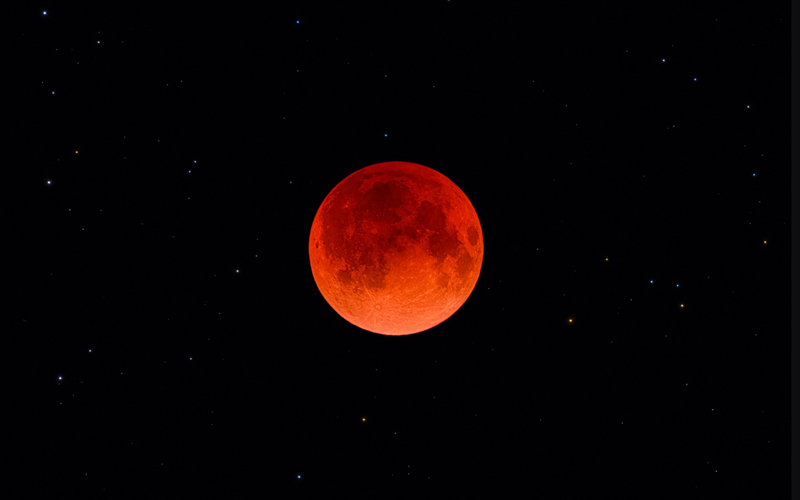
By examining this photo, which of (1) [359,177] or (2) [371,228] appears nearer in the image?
(2) [371,228]

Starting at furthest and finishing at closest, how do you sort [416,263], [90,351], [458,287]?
[90,351]
[458,287]
[416,263]

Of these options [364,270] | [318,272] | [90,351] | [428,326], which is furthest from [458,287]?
[90,351]

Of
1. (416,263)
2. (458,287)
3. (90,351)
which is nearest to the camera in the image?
(416,263)

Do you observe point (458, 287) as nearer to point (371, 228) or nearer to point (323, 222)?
point (371, 228)

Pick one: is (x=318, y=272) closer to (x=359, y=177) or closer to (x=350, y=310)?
(x=350, y=310)

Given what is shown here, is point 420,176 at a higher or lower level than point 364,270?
higher

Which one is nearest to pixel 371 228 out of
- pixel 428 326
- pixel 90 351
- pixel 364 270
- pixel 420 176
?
pixel 364 270

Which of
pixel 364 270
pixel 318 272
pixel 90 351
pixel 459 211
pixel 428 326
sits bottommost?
pixel 90 351

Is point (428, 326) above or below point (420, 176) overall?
below

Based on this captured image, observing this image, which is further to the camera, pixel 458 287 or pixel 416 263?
pixel 458 287
